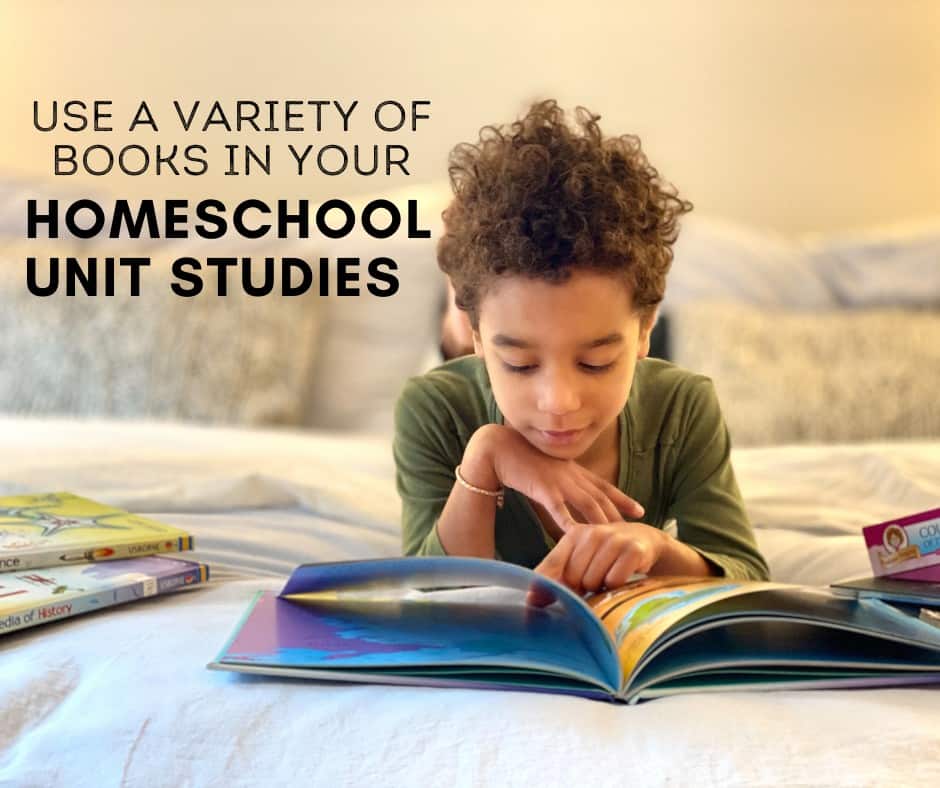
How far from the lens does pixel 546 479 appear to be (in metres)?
0.80

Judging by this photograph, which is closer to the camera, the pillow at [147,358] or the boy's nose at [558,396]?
the boy's nose at [558,396]

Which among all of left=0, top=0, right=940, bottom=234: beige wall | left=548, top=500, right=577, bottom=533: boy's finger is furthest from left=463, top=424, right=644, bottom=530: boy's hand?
left=0, top=0, right=940, bottom=234: beige wall

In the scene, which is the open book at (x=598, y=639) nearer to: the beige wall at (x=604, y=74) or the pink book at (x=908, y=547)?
the pink book at (x=908, y=547)

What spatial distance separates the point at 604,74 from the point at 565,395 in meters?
1.39

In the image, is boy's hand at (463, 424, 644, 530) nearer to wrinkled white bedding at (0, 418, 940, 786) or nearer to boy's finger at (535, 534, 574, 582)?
boy's finger at (535, 534, 574, 582)

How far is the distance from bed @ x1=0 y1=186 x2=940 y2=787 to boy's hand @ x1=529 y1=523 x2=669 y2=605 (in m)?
0.14

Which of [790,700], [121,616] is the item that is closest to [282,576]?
[121,616]

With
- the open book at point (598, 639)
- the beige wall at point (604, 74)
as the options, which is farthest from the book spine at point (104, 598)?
the beige wall at point (604, 74)

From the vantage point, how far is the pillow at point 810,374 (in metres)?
1.64

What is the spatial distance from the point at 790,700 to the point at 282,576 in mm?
513

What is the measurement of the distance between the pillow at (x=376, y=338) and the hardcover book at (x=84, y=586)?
2.86ft

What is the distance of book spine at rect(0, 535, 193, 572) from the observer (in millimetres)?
847

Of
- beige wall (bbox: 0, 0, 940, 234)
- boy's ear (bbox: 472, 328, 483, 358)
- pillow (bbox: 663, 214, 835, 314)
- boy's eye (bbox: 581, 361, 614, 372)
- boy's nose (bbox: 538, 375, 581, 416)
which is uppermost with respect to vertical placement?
beige wall (bbox: 0, 0, 940, 234)

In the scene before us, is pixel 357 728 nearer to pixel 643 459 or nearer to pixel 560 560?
pixel 560 560
